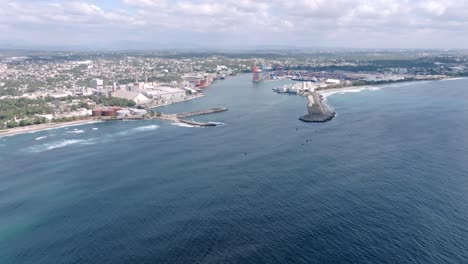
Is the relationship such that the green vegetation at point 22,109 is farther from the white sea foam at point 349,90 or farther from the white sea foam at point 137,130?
the white sea foam at point 349,90

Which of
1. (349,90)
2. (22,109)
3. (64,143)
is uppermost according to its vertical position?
(22,109)

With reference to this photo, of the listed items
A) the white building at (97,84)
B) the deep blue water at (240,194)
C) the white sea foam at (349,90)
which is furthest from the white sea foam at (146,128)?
the white building at (97,84)

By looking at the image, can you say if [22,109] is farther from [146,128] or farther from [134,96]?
[146,128]

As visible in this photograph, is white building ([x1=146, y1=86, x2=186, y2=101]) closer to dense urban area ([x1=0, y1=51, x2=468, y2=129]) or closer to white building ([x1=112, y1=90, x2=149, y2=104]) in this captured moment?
dense urban area ([x1=0, y1=51, x2=468, y2=129])

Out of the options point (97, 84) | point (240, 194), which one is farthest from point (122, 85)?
point (240, 194)

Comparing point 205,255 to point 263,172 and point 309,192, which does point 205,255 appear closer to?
point 309,192

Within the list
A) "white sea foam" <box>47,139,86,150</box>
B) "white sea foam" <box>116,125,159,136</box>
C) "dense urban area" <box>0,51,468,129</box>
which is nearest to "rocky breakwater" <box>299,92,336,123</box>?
"dense urban area" <box>0,51,468,129</box>
